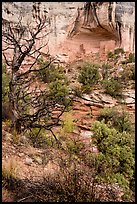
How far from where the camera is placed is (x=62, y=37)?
57.0 ft

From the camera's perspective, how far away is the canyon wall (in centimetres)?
1670

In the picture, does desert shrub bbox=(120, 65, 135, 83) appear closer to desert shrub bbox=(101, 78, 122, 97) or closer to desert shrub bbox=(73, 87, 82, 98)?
desert shrub bbox=(101, 78, 122, 97)

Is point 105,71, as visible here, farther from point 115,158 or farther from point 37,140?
point 115,158

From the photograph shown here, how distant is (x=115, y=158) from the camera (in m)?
5.32

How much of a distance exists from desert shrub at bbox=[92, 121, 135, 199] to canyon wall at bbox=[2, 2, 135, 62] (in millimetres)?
11510

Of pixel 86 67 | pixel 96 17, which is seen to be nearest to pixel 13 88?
pixel 86 67

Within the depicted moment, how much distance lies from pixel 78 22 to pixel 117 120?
32.7ft

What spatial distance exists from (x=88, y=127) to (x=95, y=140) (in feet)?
11.8

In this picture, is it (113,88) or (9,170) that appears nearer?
(9,170)

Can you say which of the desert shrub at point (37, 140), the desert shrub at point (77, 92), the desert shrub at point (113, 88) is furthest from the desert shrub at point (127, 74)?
the desert shrub at point (37, 140)

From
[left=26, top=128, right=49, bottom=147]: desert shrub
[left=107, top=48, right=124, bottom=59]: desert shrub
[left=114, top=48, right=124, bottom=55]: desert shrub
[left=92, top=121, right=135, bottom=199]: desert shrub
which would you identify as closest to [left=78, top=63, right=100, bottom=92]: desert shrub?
[left=107, top=48, right=124, bottom=59]: desert shrub

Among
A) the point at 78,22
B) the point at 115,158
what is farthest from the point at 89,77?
the point at 115,158

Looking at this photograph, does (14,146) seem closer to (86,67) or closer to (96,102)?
(96,102)

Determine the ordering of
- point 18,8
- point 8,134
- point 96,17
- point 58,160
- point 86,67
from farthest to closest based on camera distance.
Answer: point 96,17 < point 18,8 < point 86,67 < point 8,134 < point 58,160
